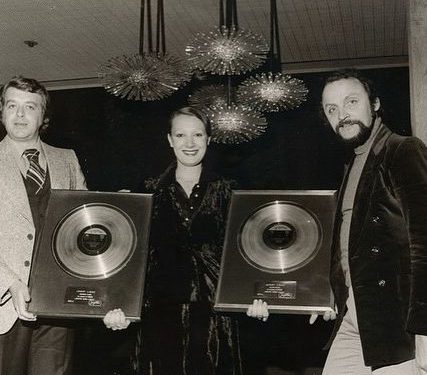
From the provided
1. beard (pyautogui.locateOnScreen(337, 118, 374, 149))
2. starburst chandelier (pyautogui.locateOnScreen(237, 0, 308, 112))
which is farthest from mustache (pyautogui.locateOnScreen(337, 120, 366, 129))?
starburst chandelier (pyautogui.locateOnScreen(237, 0, 308, 112))

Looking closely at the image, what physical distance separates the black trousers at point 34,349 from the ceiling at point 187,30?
3.05m

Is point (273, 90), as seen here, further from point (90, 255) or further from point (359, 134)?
point (90, 255)

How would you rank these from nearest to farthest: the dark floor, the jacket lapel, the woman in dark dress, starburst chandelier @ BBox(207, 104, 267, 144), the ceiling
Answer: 1. the jacket lapel
2. the woman in dark dress
3. starburst chandelier @ BBox(207, 104, 267, 144)
4. the ceiling
5. the dark floor

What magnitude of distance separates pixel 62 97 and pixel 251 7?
10.3 ft

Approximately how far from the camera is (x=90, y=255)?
251 cm

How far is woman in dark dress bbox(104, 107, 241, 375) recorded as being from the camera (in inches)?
96.6

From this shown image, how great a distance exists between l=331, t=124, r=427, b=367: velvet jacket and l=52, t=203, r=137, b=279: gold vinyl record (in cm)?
96

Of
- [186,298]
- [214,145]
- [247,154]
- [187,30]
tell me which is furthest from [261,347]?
[186,298]

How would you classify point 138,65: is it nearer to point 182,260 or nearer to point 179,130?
point 179,130

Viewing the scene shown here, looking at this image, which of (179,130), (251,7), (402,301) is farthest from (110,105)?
(402,301)

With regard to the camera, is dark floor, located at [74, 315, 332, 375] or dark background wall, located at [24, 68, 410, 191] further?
dark background wall, located at [24, 68, 410, 191]

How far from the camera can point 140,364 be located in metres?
2.48

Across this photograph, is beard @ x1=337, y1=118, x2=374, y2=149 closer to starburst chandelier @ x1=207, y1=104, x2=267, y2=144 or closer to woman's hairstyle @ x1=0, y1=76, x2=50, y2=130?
woman's hairstyle @ x1=0, y1=76, x2=50, y2=130

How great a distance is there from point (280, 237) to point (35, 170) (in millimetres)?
1081
